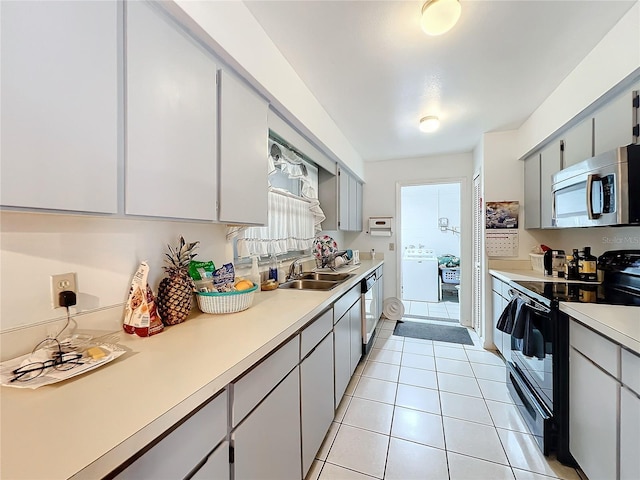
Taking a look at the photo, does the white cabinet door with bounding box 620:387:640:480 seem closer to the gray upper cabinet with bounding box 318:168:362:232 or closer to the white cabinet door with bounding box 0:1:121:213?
the white cabinet door with bounding box 0:1:121:213

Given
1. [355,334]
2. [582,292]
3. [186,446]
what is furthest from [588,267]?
[186,446]

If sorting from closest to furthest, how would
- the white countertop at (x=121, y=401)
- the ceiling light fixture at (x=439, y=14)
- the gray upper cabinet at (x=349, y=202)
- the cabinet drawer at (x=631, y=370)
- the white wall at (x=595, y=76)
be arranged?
the white countertop at (x=121, y=401) → the cabinet drawer at (x=631, y=370) → the ceiling light fixture at (x=439, y=14) → the white wall at (x=595, y=76) → the gray upper cabinet at (x=349, y=202)

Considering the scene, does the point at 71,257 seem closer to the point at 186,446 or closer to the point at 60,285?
the point at 60,285

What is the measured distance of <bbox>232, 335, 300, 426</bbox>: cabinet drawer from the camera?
0.84 m

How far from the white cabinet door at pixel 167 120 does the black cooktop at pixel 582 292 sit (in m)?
2.02

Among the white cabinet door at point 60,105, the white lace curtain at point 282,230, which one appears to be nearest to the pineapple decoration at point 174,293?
the white cabinet door at point 60,105

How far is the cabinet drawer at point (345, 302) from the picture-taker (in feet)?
5.96

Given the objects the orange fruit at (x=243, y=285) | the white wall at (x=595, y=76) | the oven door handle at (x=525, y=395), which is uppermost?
the white wall at (x=595, y=76)

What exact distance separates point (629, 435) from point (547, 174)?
2.07m

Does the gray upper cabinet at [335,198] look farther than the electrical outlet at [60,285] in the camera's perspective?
Yes

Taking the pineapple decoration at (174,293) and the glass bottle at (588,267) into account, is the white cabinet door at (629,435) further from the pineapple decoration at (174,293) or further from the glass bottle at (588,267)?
the pineapple decoration at (174,293)

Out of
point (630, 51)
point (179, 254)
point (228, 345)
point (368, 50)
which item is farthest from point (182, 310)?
point (630, 51)

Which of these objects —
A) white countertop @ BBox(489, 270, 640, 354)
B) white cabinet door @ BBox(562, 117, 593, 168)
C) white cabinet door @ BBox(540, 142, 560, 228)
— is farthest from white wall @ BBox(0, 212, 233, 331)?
white cabinet door @ BBox(540, 142, 560, 228)

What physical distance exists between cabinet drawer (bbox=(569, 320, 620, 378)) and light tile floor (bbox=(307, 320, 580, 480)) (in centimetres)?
72
